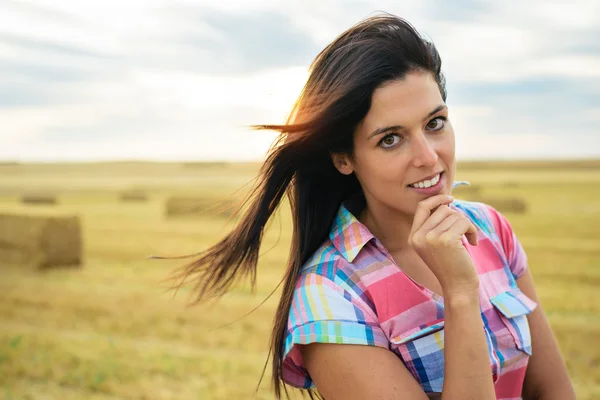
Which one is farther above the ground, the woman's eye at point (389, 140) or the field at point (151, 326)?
the woman's eye at point (389, 140)

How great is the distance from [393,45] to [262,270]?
24.8 ft

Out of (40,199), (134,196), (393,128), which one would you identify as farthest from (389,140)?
(134,196)

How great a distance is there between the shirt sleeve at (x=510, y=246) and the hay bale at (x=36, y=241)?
27.8 feet

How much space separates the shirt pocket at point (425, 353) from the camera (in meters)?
1.79

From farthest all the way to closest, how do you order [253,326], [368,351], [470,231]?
[253,326]
[470,231]
[368,351]

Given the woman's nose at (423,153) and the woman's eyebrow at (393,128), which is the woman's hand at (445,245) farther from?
the woman's eyebrow at (393,128)

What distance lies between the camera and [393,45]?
1862 millimetres

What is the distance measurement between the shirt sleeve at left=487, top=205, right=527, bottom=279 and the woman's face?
0.35 metres

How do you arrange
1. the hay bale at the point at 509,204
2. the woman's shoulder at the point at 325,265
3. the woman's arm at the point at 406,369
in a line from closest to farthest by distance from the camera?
the woman's arm at the point at 406,369 → the woman's shoulder at the point at 325,265 → the hay bale at the point at 509,204

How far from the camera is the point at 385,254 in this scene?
1.96 m

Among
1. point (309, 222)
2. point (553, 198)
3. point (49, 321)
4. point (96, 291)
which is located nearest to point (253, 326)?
point (49, 321)

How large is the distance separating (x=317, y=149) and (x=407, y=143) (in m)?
0.29

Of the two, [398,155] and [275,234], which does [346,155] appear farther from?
[275,234]

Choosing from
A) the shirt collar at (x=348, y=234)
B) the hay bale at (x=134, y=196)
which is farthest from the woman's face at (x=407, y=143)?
the hay bale at (x=134, y=196)
